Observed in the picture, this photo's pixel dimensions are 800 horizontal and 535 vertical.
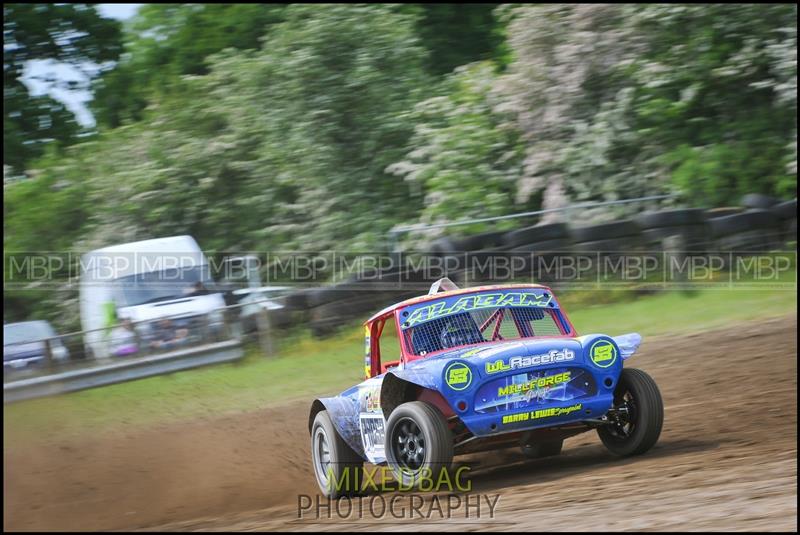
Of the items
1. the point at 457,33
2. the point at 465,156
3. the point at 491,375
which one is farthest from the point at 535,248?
the point at 457,33

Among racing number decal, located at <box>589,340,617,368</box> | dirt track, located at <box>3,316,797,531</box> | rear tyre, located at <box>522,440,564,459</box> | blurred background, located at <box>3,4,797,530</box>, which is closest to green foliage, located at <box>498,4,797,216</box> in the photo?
blurred background, located at <box>3,4,797,530</box>

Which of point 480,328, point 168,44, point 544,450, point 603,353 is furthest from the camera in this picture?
point 168,44

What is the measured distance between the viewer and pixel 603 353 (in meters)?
6.71

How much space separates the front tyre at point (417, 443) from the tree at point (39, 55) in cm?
1766

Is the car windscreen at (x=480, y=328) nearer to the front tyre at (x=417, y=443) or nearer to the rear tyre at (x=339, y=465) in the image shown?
the front tyre at (x=417, y=443)

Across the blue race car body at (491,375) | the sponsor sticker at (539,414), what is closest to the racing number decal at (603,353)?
the blue race car body at (491,375)

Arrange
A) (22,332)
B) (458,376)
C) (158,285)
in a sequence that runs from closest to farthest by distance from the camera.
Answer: (458,376)
(22,332)
(158,285)

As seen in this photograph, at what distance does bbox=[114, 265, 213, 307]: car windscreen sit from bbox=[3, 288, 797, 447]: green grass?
1964mm

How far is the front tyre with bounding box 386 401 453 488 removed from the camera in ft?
20.3

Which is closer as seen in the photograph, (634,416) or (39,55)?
(634,416)

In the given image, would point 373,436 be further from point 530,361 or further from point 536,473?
point 530,361

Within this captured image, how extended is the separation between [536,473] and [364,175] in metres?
14.0

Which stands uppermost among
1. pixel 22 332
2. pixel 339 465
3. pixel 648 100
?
pixel 648 100

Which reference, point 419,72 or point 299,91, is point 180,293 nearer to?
point 299,91
